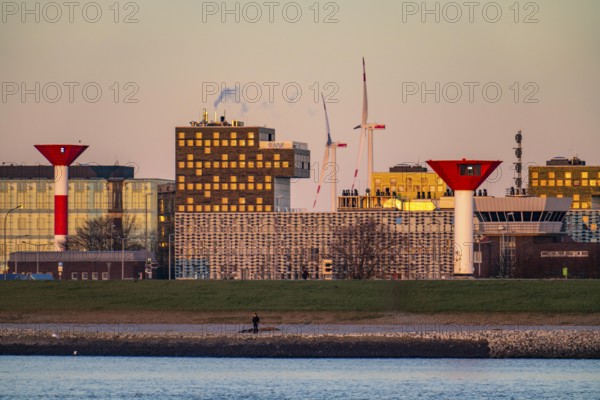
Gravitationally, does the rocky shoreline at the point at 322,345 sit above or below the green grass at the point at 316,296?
below

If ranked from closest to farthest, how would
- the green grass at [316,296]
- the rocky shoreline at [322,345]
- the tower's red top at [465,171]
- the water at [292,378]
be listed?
the water at [292,378]
the rocky shoreline at [322,345]
the green grass at [316,296]
the tower's red top at [465,171]

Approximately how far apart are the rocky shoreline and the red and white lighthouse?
81687 millimetres

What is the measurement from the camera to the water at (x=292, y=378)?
88.4 meters

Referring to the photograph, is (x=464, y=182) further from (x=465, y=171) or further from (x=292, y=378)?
(x=292, y=378)

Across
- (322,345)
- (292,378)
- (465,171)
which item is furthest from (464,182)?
(292,378)

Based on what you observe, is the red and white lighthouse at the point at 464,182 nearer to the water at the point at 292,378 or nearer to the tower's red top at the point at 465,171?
the tower's red top at the point at 465,171

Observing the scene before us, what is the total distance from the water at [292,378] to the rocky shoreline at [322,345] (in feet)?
2.55

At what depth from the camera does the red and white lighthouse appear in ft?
635

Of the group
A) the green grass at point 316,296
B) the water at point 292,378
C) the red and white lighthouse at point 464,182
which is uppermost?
the red and white lighthouse at point 464,182

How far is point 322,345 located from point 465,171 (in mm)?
86648

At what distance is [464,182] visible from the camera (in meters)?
195

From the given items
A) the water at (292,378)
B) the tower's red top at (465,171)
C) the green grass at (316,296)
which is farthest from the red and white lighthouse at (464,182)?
the water at (292,378)

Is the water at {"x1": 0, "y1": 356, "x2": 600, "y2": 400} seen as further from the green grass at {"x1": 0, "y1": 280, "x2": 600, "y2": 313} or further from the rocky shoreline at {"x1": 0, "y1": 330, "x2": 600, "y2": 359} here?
the green grass at {"x1": 0, "y1": 280, "x2": 600, "y2": 313}

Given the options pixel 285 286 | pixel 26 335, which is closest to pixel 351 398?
pixel 26 335
